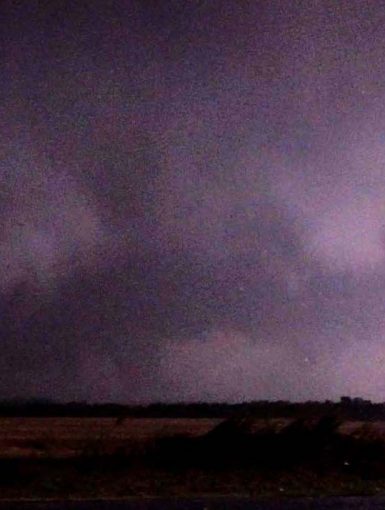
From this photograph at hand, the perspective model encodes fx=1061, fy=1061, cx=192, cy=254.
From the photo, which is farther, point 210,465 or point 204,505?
point 210,465

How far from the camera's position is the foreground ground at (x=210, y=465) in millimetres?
29359

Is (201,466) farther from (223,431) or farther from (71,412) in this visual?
(71,412)

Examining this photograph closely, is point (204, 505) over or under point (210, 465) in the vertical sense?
under

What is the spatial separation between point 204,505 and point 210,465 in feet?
31.0

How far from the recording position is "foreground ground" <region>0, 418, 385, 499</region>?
96.3 feet

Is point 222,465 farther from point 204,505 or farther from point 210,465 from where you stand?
point 204,505

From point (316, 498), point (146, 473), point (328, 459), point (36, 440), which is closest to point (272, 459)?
point (328, 459)

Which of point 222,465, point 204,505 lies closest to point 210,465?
point 222,465

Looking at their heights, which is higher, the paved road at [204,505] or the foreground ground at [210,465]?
the foreground ground at [210,465]

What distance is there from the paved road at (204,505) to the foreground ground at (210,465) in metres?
2.08

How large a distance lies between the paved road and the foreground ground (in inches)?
81.9

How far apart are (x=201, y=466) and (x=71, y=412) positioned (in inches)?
3241

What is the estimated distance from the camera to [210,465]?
1361 inches

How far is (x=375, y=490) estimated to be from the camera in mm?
30109
